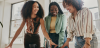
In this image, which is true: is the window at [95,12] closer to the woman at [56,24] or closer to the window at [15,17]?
the woman at [56,24]

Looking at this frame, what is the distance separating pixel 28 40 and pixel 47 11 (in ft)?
1.56

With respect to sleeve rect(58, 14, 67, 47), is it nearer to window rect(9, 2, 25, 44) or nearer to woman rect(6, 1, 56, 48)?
woman rect(6, 1, 56, 48)

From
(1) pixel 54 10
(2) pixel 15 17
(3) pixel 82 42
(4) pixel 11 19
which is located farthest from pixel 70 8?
(4) pixel 11 19

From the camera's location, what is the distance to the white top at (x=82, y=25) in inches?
37.1

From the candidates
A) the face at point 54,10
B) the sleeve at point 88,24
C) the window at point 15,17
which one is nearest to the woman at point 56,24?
the face at point 54,10

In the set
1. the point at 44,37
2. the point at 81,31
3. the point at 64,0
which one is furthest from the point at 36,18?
the point at 81,31

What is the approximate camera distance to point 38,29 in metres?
1.31

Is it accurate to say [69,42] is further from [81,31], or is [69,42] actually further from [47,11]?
[47,11]

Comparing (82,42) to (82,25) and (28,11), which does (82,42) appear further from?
(28,11)

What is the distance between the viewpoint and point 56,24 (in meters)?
1.17

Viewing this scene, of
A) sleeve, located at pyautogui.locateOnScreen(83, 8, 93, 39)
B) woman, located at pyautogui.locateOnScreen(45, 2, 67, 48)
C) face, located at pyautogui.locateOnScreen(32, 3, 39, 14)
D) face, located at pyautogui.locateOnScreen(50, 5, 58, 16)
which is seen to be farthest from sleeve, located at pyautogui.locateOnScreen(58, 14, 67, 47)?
face, located at pyautogui.locateOnScreen(32, 3, 39, 14)

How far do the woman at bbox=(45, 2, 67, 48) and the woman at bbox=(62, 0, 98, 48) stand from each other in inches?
2.8

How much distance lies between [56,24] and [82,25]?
309 mm

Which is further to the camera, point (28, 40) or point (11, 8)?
point (11, 8)
